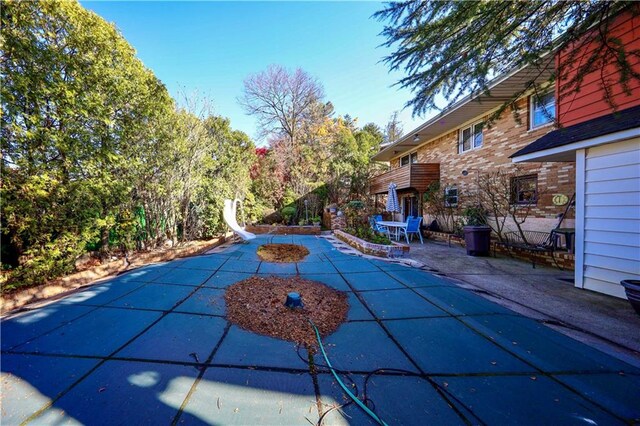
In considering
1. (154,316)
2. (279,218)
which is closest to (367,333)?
(154,316)

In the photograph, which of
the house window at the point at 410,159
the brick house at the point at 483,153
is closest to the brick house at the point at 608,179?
Answer: the brick house at the point at 483,153

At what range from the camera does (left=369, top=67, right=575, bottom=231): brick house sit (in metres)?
6.88

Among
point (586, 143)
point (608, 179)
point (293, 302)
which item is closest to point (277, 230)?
point (293, 302)

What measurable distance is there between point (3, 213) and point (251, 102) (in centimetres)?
1845

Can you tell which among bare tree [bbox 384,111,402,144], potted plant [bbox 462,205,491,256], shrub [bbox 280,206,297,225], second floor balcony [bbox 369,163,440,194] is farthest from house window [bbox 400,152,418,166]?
bare tree [bbox 384,111,402,144]

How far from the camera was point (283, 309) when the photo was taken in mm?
3096

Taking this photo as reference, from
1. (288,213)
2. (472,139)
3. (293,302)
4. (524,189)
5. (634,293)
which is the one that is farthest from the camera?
(288,213)

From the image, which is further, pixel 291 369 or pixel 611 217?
pixel 611 217

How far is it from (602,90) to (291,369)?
685 cm

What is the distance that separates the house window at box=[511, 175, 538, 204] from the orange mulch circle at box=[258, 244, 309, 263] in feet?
22.7

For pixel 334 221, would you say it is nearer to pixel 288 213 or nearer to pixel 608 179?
pixel 288 213

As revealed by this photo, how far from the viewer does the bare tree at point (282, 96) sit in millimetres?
19062

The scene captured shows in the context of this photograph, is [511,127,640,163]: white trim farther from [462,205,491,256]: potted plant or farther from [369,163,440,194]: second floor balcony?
[369,163,440,194]: second floor balcony

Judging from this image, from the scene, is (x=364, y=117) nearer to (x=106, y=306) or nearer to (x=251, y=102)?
(x=251, y=102)
